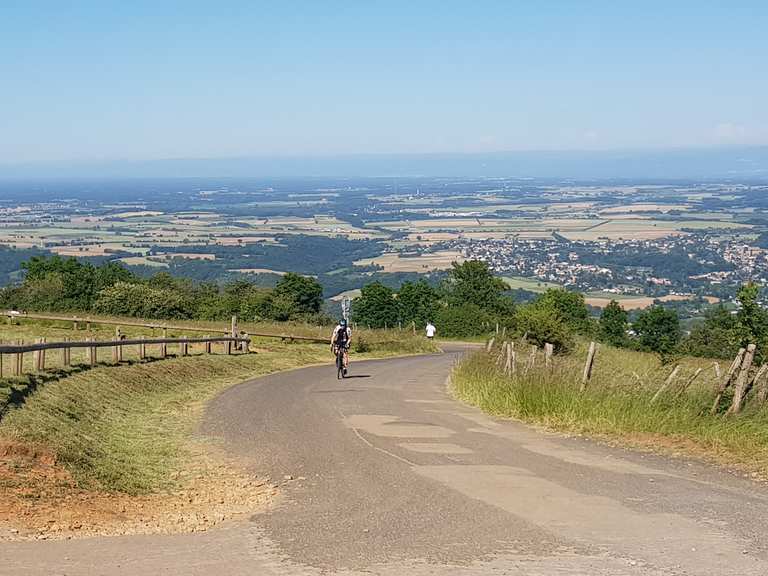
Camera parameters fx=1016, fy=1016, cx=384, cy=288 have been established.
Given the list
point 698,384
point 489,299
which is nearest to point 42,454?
point 698,384

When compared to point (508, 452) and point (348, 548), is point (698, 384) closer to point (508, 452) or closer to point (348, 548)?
point (508, 452)

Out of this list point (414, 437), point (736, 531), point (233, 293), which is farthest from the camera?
point (233, 293)

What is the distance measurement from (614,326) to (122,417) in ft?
175

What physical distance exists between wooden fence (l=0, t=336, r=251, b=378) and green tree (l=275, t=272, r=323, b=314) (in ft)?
89.6

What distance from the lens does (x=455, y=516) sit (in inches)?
352

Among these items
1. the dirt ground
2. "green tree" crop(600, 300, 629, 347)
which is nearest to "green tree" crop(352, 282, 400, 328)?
"green tree" crop(600, 300, 629, 347)

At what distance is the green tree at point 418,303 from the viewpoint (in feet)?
227

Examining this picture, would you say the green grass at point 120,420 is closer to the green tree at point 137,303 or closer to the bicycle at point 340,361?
the bicycle at point 340,361

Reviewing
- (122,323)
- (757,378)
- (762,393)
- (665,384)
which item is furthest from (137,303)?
(762,393)

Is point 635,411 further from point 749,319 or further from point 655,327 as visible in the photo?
point 655,327

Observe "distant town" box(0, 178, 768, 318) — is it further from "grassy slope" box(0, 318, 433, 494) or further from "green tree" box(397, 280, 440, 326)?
"grassy slope" box(0, 318, 433, 494)

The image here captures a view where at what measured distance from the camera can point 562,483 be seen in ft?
34.5

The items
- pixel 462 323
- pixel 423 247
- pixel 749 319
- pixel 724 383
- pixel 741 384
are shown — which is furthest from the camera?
pixel 423 247

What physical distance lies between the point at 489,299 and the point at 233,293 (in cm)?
1995
